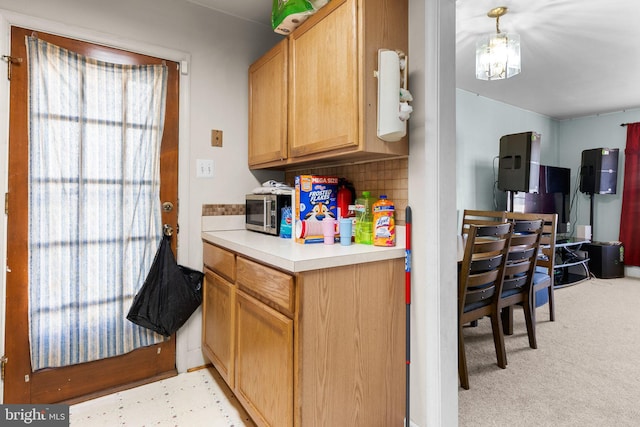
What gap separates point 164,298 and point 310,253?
1.15m

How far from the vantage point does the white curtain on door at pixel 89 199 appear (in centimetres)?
174

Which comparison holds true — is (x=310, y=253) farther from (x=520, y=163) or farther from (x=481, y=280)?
(x=520, y=163)

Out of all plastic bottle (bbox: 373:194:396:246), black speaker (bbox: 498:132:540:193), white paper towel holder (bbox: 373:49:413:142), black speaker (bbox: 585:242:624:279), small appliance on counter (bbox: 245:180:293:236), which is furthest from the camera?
black speaker (bbox: 585:242:624:279)

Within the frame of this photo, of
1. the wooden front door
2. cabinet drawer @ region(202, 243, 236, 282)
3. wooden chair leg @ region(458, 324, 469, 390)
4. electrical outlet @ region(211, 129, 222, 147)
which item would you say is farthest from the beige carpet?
electrical outlet @ region(211, 129, 222, 147)

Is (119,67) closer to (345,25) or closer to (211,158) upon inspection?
(211,158)

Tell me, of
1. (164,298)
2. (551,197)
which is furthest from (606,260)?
(164,298)

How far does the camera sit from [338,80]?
1.53 m

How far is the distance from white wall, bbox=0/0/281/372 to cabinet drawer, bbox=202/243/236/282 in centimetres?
11

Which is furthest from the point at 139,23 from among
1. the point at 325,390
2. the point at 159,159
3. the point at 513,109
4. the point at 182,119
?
the point at 513,109

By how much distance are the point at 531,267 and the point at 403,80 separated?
182cm

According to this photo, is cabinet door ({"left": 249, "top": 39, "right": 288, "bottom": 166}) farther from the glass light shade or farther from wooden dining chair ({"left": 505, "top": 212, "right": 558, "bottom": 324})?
wooden dining chair ({"left": 505, "top": 212, "right": 558, "bottom": 324})

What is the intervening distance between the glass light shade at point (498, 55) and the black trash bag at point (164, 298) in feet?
8.65

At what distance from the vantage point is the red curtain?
4.98 m

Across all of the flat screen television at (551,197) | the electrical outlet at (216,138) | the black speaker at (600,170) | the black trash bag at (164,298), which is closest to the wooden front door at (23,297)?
the black trash bag at (164,298)
